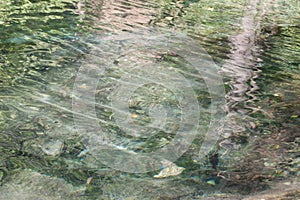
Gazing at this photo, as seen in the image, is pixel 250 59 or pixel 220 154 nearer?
pixel 220 154

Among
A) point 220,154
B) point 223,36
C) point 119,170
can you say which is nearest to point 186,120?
point 220,154

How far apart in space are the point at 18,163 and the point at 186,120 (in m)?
1.89

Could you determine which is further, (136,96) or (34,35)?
(34,35)

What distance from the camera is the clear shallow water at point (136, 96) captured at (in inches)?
155

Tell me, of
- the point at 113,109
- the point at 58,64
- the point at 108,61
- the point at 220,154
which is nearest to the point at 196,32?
the point at 108,61

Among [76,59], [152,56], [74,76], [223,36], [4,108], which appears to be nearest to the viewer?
[4,108]

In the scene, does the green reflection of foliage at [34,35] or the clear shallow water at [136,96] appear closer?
the clear shallow water at [136,96]

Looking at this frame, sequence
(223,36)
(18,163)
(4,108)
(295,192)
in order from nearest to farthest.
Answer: (295,192)
(18,163)
(4,108)
(223,36)

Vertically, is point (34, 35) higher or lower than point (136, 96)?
higher

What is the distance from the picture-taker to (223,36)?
26.0 feet

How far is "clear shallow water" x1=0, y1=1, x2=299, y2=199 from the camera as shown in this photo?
155 inches

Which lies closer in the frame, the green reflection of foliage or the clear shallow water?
the clear shallow water

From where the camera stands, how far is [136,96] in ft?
18.2

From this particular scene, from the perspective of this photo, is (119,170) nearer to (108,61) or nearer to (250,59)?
(108,61)
